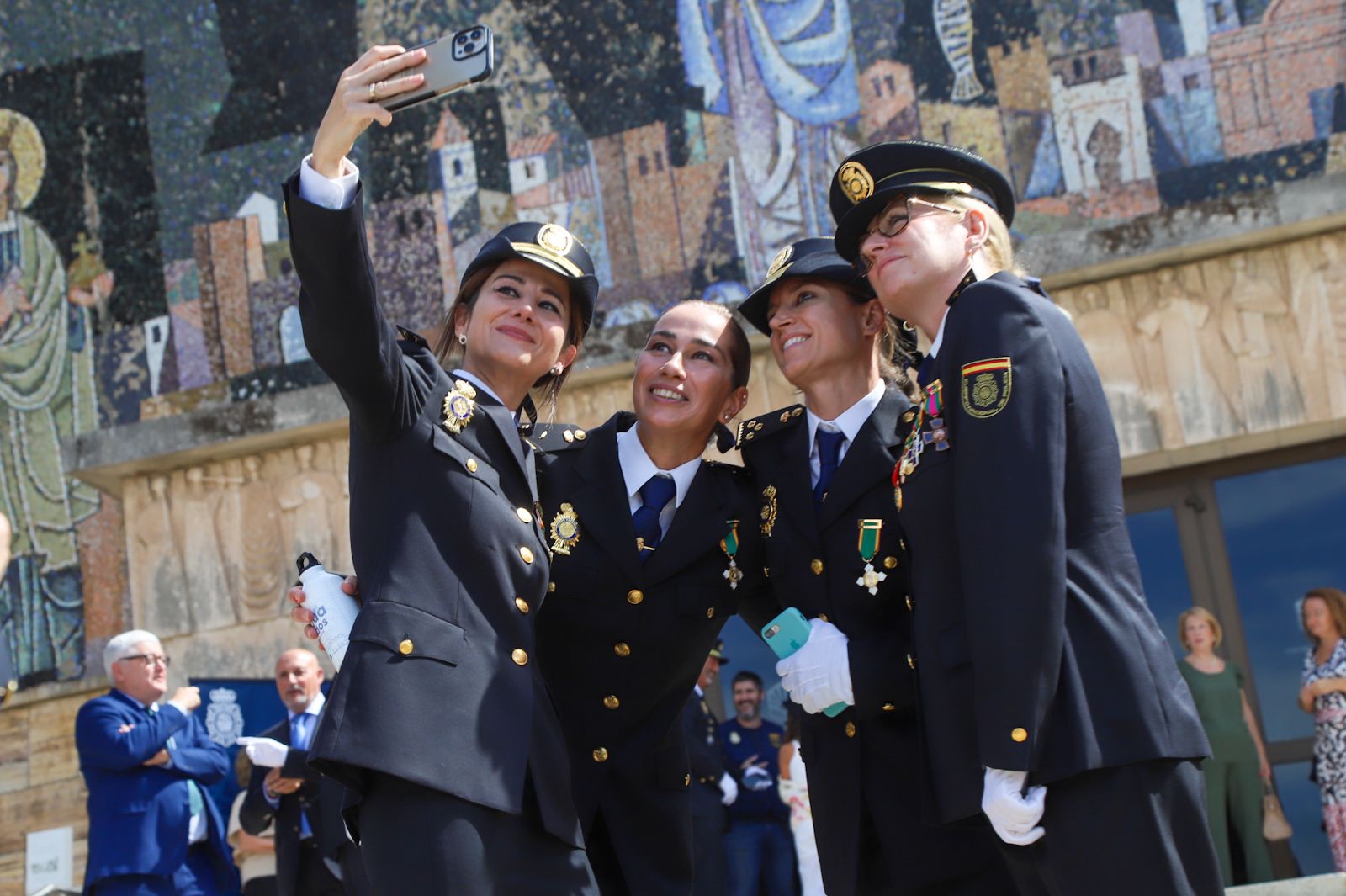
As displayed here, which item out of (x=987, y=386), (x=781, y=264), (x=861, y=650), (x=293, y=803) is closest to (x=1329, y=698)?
(x=781, y=264)

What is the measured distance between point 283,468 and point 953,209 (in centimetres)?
734

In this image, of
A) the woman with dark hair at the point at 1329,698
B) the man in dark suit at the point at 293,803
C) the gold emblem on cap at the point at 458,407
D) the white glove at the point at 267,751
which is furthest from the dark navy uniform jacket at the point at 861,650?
the woman with dark hair at the point at 1329,698

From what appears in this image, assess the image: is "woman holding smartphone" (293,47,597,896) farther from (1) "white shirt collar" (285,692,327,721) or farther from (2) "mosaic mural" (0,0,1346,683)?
(2) "mosaic mural" (0,0,1346,683)

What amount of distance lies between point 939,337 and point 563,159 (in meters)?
7.60

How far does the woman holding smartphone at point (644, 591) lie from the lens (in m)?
3.40

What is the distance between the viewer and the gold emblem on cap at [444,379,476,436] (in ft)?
9.98

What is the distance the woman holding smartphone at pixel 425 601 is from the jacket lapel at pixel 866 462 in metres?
0.75

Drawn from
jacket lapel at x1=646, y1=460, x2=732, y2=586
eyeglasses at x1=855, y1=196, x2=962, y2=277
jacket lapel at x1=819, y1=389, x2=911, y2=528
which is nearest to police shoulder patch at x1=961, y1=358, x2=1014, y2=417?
eyeglasses at x1=855, y1=196, x2=962, y2=277

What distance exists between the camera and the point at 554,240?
347 centimetres

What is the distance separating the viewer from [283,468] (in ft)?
32.3

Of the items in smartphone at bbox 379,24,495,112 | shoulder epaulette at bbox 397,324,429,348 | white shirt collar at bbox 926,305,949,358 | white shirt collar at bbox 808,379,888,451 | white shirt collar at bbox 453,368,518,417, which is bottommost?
white shirt collar at bbox 808,379,888,451

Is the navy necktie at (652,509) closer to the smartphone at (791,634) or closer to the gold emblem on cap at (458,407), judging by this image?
the smartphone at (791,634)

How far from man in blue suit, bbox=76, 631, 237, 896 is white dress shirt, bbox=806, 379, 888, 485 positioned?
4240 mm

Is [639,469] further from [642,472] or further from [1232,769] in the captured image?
[1232,769]
